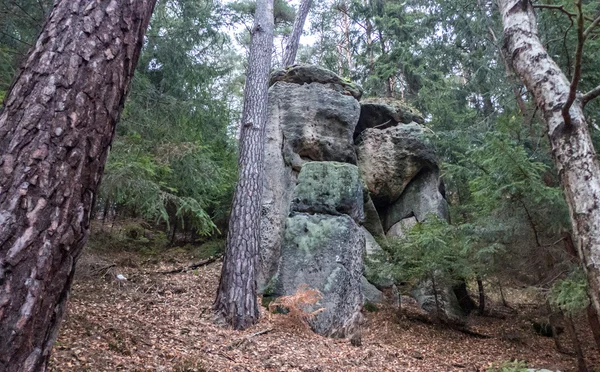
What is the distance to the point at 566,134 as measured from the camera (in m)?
3.06

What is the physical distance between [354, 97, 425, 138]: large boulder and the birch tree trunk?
7.23 metres

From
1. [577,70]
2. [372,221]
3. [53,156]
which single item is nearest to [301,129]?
[372,221]

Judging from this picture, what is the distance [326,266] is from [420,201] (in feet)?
16.1

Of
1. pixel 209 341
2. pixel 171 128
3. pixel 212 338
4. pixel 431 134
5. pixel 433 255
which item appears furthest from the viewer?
pixel 431 134

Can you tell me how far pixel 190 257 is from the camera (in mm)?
9180

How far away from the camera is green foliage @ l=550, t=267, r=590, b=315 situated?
13.5 ft

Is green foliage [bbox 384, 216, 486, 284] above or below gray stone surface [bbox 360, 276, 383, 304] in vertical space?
above

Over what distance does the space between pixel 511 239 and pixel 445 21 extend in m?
7.84

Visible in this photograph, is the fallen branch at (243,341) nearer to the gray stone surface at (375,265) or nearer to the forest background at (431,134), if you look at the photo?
the forest background at (431,134)

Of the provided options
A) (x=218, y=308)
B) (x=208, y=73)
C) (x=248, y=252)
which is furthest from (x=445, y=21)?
(x=218, y=308)

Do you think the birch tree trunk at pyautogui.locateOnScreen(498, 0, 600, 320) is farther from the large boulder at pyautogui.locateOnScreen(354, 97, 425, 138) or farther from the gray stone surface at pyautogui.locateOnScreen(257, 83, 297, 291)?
the large boulder at pyautogui.locateOnScreen(354, 97, 425, 138)

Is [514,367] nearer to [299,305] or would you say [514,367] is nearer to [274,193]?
[299,305]

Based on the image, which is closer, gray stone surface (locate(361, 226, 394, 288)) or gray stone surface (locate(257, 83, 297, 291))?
gray stone surface (locate(257, 83, 297, 291))

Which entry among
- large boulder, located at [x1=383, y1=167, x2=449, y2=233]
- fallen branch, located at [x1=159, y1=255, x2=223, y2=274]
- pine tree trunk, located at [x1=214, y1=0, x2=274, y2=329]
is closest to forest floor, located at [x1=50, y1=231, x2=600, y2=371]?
fallen branch, located at [x1=159, y1=255, x2=223, y2=274]
